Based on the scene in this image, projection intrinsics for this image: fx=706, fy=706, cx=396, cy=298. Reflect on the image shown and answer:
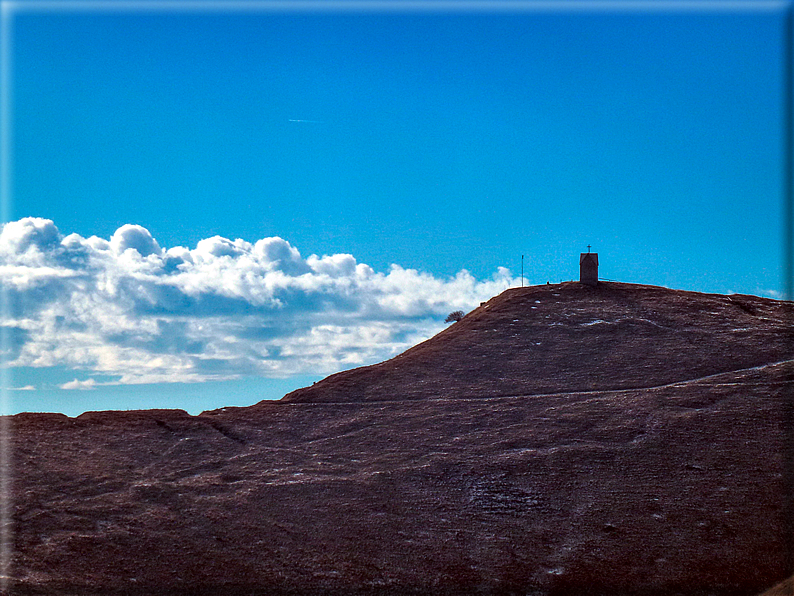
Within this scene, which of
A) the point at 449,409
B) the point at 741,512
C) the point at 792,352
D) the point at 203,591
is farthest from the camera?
the point at 792,352

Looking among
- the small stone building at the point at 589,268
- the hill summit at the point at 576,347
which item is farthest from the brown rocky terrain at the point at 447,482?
the small stone building at the point at 589,268

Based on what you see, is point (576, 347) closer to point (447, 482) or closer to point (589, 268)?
point (589, 268)

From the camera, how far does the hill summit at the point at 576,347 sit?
18.3 metres

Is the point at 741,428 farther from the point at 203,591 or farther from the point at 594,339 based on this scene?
the point at 203,591

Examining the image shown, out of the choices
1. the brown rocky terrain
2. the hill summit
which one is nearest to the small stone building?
the hill summit

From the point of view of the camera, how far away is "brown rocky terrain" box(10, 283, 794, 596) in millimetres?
12672

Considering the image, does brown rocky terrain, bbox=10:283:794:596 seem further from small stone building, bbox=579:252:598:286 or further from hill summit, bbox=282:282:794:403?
small stone building, bbox=579:252:598:286

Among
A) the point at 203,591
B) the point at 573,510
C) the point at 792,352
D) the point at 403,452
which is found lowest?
the point at 203,591

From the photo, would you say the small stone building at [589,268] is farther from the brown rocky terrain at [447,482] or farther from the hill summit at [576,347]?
the brown rocky terrain at [447,482]

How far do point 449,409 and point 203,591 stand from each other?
716 centimetres

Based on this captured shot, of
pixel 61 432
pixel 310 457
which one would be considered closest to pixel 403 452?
pixel 310 457

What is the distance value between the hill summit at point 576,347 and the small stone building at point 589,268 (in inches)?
16.4

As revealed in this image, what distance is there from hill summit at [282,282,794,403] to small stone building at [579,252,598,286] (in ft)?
1.36

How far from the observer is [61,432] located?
53.5 feet
